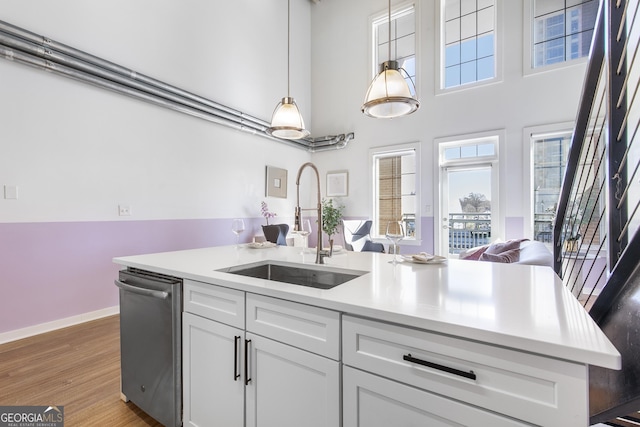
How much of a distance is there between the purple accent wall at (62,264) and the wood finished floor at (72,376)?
271 millimetres

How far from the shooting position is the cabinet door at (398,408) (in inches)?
30.2

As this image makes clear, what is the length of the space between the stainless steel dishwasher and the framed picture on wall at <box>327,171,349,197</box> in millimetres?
4602

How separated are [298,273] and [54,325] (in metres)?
2.82

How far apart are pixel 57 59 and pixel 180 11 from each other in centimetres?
182

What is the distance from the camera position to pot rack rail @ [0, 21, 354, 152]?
8.38 ft

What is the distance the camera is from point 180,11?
394 cm

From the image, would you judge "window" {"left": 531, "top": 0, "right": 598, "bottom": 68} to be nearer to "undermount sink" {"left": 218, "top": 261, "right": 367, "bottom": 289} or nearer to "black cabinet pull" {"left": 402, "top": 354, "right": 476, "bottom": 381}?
"undermount sink" {"left": 218, "top": 261, "right": 367, "bottom": 289}

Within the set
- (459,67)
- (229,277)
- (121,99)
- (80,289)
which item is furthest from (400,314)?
(459,67)

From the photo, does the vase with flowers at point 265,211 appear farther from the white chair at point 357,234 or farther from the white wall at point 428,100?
the white wall at point 428,100

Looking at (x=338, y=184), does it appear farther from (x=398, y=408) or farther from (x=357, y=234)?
(x=398, y=408)

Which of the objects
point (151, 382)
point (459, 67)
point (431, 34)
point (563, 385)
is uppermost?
point (431, 34)

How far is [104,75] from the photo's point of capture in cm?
308

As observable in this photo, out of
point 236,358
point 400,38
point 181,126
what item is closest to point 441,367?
point 236,358

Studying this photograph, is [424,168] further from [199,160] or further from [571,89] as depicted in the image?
[199,160]
